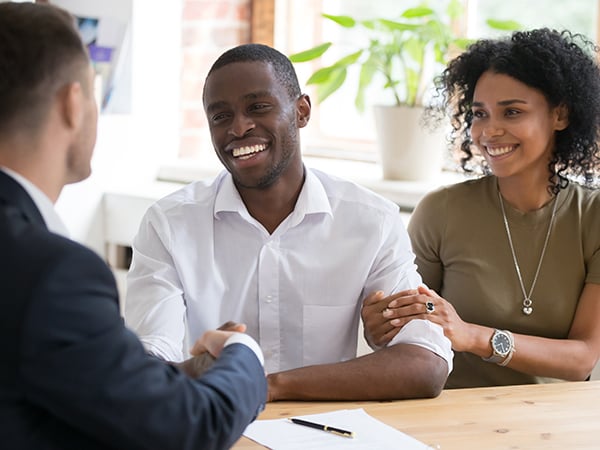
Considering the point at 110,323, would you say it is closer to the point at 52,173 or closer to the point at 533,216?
the point at 52,173

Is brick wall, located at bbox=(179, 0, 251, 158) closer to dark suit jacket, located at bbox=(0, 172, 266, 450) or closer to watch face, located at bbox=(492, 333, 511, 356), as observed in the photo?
watch face, located at bbox=(492, 333, 511, 356)

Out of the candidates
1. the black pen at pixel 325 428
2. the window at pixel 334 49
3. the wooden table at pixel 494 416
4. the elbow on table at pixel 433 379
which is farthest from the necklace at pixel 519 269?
the window at pixel 334 49

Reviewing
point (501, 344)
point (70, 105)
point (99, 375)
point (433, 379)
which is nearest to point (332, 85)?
point (501, 344)

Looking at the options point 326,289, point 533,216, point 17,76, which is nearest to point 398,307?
point 326,289

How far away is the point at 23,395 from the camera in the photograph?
1.02 m

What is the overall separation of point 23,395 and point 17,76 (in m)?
0.37

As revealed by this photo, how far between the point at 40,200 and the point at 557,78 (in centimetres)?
158

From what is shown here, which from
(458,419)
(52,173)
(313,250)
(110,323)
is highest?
(52,173)

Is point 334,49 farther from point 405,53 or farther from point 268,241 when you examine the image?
point 268,241

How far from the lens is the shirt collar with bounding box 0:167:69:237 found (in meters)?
1.10

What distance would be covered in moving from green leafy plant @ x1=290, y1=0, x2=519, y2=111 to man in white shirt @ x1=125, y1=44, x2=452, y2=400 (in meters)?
1.02

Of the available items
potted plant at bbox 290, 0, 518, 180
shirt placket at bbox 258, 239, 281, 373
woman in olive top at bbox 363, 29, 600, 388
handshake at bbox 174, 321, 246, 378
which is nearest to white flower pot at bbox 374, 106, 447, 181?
potted plant at bbox 290, 0, 518, 180

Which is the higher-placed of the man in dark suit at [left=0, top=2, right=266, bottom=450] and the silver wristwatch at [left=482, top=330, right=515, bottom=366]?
the man in dark suit at [left=0, top=2, right=266, bottom=450]

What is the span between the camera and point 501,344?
84.6 inches
